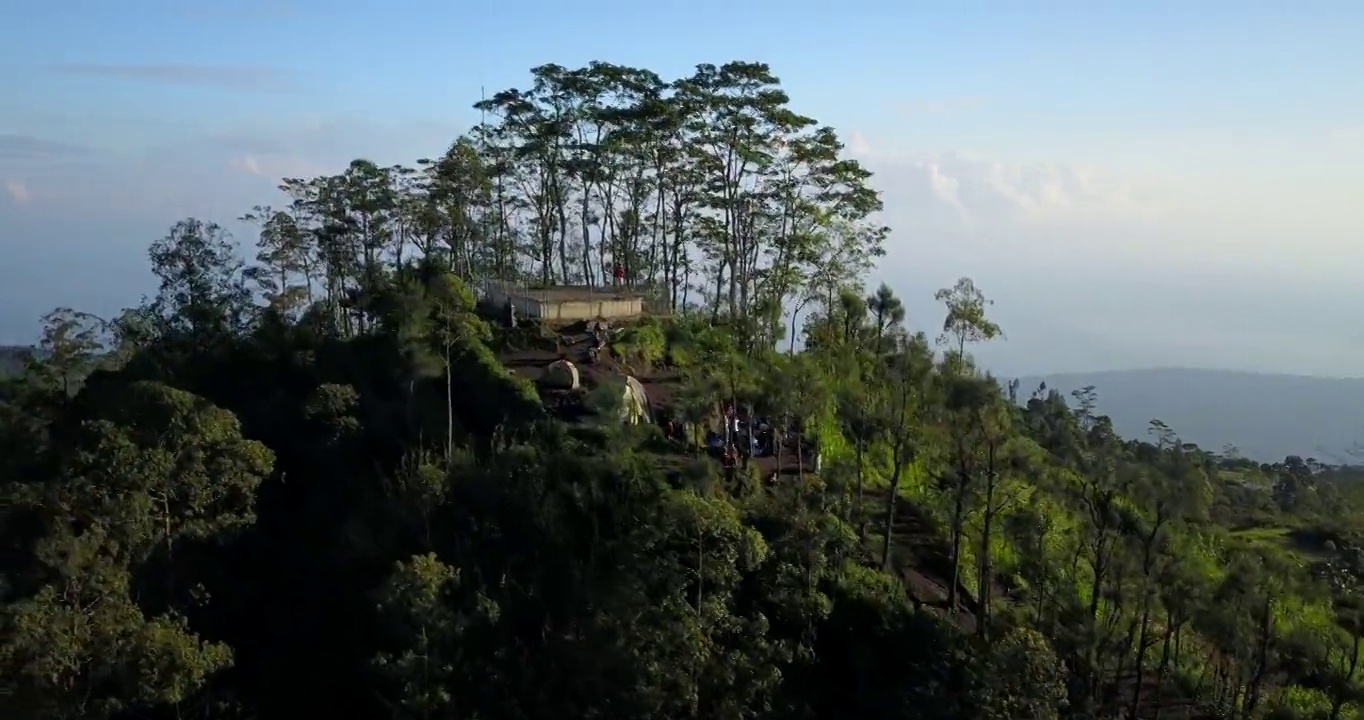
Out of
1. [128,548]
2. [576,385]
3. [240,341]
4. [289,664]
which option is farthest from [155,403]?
[240,341]

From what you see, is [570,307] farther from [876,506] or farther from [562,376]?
[876,506]

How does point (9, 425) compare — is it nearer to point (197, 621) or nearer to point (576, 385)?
point (197, 621)

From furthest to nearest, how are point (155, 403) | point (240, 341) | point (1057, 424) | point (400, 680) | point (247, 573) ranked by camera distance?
1. point (1057, 424)
2. point (240, 341)
3. point (247, 573)
4. point (155, 403)
5. point (400, 680)

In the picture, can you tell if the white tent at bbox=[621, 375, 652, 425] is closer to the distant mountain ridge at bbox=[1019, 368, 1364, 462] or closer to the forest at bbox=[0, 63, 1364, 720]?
the forest at bbox=[0, 63, 1364, 720]

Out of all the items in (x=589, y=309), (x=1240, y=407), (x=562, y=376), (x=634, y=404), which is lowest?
A: (x=1240, y=407)

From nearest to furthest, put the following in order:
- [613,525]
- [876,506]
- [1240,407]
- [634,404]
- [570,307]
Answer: [613,525]
[634,404]
[876,506]
[570,307]
[1240,407]

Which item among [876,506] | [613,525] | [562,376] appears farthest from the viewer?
[562,376]

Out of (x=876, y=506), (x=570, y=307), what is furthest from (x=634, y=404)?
(x=570, y=307)
